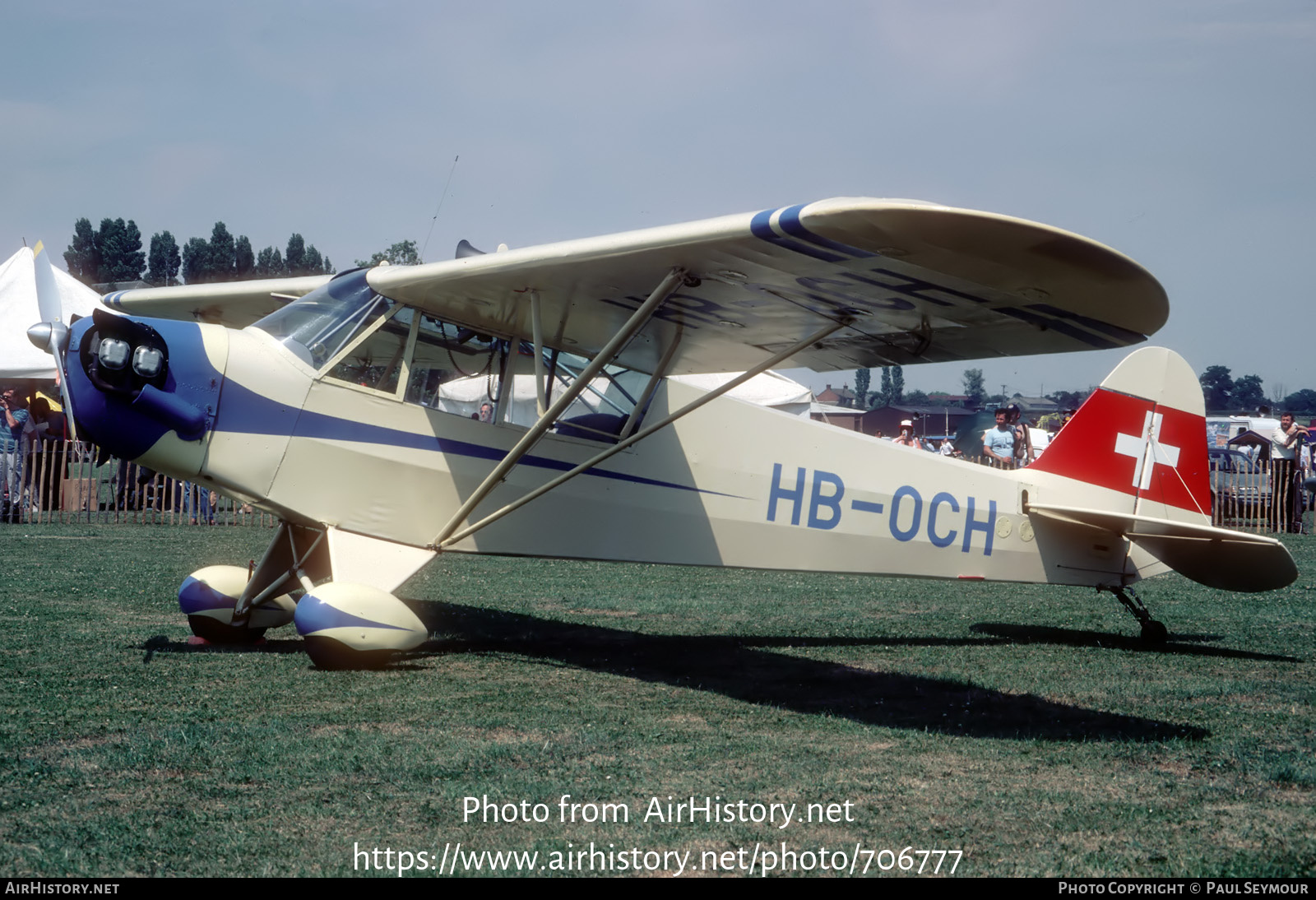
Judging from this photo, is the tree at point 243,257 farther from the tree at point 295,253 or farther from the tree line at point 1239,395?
the tree line at point 1239,395

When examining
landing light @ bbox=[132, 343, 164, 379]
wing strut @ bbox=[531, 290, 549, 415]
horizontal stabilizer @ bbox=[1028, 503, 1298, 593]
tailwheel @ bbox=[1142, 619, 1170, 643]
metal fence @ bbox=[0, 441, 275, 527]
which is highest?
wing strut @ bbox=[531, 290, 549, 415]

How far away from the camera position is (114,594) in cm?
909

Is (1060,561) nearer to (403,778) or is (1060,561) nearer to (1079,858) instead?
(1079,858)

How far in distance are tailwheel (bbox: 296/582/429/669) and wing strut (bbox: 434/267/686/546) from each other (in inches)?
28.7

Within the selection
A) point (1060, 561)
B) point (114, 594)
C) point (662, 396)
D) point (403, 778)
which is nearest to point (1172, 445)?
point (1060, 561)

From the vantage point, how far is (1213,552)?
23.4 feet

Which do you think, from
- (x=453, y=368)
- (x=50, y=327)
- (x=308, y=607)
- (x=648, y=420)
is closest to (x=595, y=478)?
(x=648, y=420)

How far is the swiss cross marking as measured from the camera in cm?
839

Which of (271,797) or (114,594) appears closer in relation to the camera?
(271,797)

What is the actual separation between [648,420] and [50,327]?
3.72 metres

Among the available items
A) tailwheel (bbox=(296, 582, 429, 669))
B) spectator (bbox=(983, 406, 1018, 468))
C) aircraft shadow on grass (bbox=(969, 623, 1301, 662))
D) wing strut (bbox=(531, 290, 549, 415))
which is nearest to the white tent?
spectator (bbox=(983, 406, 1018, 468))

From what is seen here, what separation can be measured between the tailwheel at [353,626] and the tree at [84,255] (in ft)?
329

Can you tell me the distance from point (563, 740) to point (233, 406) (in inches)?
120

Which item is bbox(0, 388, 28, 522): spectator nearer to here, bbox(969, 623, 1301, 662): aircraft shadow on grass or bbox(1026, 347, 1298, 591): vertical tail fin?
bbox(969, 623, 1301, 662): aircraft shadow on grass
